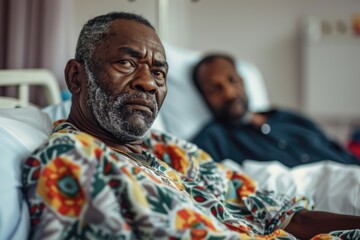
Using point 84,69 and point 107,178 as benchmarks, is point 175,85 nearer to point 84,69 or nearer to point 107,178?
point 84,69

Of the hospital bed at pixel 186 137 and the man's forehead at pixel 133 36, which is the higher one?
the man's forehead at pixel 133 36

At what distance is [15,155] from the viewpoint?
37.1 inches

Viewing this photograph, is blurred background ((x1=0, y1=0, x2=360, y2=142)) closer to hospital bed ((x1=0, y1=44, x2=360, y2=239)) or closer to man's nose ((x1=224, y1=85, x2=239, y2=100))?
hospital bed ((x1=0, y1=44, x2=360, y2=239))

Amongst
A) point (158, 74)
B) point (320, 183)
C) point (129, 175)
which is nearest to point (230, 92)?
point (320, 183)

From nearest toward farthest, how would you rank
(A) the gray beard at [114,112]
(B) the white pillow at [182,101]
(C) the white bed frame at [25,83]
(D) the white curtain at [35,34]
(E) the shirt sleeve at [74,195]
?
1. (E) the shirt sleeve at [74,195]
2. (A) the gray beard at [114,112]
3. (C) the white bed frame at [25,83]
4. (D) the white curtain at [35,34]
5. (B) the white pillow at [182,101]

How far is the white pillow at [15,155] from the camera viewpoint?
854 millimetres

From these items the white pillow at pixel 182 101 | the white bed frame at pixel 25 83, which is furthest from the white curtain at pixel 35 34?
the white pillow at pixel 182 101

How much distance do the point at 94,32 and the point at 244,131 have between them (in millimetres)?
1391

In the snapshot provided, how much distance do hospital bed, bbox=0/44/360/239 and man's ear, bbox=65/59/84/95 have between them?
126 mm

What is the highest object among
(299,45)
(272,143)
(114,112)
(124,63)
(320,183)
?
(124,63)

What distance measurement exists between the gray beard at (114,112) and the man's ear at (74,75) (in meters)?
0.03

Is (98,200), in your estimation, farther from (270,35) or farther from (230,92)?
(270,35)

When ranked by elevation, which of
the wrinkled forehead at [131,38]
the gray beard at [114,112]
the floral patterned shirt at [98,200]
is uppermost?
the wrinkled forehead at [131,38]

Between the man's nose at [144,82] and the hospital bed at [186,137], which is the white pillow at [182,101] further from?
the man's nose at [144,82]
